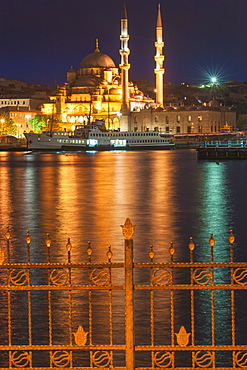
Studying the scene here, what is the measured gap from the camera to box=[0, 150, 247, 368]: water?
36.9 feet

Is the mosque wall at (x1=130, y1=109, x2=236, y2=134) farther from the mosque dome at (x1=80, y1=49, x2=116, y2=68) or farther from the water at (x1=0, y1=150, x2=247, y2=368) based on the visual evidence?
the water at (x1=0, y1=150, x2=247, y2=368)

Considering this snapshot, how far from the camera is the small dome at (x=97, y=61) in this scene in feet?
353

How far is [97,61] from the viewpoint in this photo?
108 meters

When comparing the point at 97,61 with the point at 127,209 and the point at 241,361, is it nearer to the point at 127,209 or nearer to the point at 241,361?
the point at 127,209

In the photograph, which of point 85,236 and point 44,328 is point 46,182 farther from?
point 44,328

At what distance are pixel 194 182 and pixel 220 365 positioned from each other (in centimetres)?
2341

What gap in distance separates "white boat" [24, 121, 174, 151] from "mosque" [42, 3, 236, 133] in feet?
22.6

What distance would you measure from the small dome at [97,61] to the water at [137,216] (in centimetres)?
7743

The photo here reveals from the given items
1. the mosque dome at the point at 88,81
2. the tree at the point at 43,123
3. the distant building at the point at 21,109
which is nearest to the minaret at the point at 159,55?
the mosque dome at the point at 88,81

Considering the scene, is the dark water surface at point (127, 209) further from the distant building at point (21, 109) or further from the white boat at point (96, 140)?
the distant building at point (21, 109)

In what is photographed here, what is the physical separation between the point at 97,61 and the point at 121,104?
13.6 metres

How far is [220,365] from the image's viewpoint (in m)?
6.18

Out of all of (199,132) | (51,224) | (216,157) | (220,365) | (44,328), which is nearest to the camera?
(220,365)

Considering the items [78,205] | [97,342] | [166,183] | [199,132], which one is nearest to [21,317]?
[97,342]
